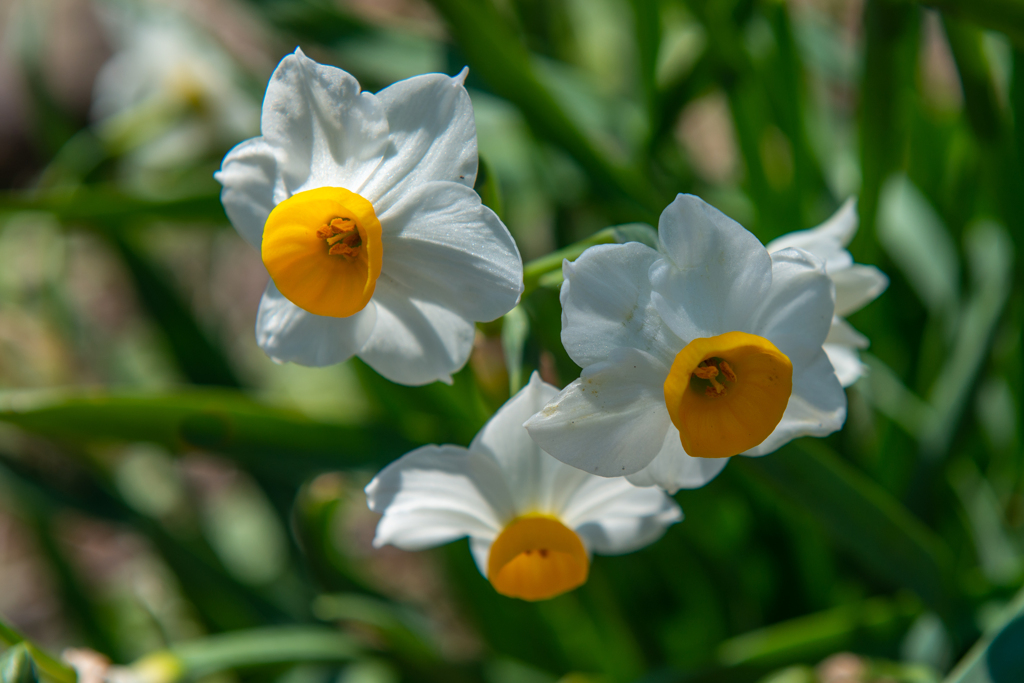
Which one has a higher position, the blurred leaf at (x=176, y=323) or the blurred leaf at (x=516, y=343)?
the blurred leaf at (x=516, y=343)

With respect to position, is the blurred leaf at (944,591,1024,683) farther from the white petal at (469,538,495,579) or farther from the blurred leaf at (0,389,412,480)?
the blurred leaf at (0,389,412,480)

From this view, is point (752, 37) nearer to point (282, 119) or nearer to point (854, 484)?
point (854, 484)

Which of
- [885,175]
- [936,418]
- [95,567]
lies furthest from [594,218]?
[95,567]

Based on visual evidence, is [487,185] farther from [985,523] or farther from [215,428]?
[985,523]

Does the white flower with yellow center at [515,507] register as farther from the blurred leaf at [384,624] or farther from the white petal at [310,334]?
the blurred leaf at [384,624]

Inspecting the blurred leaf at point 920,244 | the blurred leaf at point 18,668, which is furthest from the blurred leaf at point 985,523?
the blurred leaf at point 18,668

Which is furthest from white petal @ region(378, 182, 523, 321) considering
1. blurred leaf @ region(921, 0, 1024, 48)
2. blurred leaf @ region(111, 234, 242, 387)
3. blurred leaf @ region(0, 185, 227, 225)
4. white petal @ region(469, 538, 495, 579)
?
blurred leaf @ region(111, 234, 242, 387)
